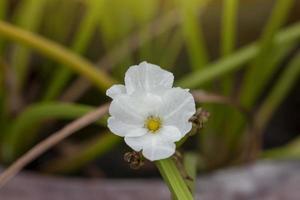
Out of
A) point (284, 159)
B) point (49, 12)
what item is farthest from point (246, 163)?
point (49, 12)

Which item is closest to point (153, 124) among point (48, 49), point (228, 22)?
point (48, 49)

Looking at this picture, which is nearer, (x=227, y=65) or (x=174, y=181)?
(x=174, y=181)

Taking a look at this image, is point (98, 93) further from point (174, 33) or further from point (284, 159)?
point (284, 159)

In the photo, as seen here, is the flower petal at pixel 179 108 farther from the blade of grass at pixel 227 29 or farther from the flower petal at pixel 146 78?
the blade of grass at pixel 227 29

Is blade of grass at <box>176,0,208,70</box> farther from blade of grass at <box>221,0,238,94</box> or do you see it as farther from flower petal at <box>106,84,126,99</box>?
flower petal at <box>106,84,126,99</box>

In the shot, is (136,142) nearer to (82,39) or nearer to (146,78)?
(146,78)

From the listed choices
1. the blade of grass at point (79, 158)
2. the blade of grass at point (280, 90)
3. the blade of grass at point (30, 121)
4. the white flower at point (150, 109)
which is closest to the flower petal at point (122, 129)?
the white flower at point (150, 109)
